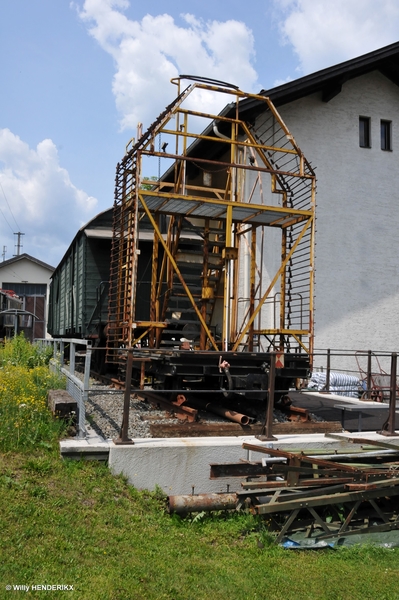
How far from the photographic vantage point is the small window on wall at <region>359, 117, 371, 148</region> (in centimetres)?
1744

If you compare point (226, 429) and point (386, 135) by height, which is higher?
point (386, 135)

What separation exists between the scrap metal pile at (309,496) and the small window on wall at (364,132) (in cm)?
1348

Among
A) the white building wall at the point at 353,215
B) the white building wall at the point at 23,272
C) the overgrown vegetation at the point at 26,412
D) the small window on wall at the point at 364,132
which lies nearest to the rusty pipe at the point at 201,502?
the overgrown vegetation at the point at 26,412

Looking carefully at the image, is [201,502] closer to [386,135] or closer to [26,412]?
[26,412]

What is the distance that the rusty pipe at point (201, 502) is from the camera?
5391mm

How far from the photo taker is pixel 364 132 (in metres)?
17.6

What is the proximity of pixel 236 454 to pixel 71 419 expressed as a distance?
1.92m

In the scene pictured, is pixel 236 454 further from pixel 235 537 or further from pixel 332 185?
pixel 332 185

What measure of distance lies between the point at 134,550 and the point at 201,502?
Result: 107 cm

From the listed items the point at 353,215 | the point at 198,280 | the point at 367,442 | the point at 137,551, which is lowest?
the point at 137,551

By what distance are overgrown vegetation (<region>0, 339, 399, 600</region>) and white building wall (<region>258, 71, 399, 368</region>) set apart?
37.0ft

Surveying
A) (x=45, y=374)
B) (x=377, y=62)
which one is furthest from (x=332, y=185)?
(x=45, y=374)

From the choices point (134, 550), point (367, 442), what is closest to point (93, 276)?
point (367, 442)

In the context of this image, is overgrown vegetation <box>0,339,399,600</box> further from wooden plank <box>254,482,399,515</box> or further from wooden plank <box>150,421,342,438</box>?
wooden plank <box>150,421,342,438</box>
